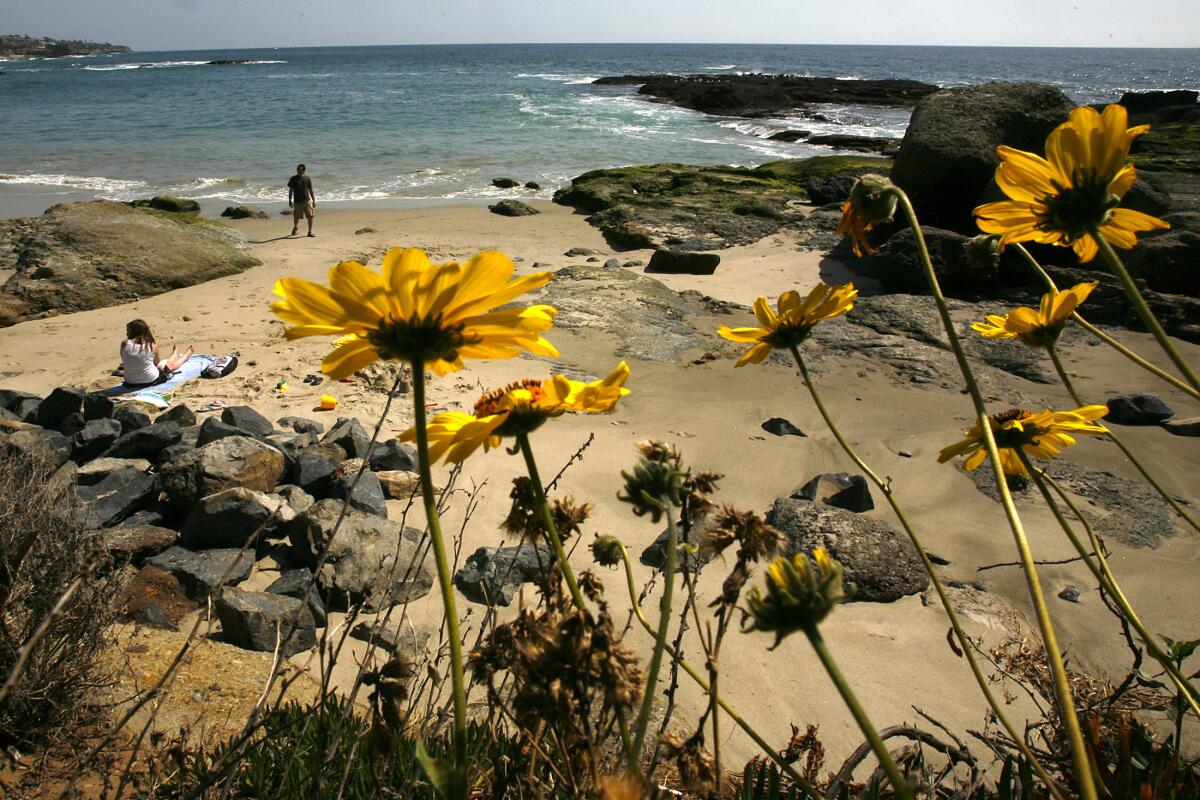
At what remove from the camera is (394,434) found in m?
5.54

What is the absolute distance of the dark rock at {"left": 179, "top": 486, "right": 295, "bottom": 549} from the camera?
13.0 feet

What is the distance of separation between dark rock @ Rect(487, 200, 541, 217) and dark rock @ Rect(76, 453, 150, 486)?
1168cm

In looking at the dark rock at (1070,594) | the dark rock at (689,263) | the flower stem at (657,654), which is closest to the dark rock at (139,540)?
the flower stem at (657,654)

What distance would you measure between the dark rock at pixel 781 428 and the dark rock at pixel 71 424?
15.5 ft

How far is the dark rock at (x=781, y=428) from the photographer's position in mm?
5645

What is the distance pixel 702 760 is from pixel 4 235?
13.0 metres

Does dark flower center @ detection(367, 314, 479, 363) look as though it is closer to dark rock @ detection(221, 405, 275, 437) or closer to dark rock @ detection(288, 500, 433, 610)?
dark rock @ detection(288, 500, 433, 610)

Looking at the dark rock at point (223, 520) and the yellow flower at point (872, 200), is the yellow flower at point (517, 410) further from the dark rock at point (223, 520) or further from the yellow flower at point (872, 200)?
the dark rock at point (223, 520)

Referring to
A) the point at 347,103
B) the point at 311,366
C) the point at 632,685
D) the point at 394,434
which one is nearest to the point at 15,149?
the point at 347,103

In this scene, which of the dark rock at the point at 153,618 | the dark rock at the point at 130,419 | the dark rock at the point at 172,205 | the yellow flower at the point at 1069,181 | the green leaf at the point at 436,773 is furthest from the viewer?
the dark rock at the point at 172,205

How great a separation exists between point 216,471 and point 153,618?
1.19m

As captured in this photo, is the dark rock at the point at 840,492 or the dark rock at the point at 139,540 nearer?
the dark rock at the point at 139,540

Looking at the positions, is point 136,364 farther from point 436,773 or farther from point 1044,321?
point 436,773

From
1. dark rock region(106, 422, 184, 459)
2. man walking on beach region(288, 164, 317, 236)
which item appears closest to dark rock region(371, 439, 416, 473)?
dark rock region(106, 422, 184, 459)
